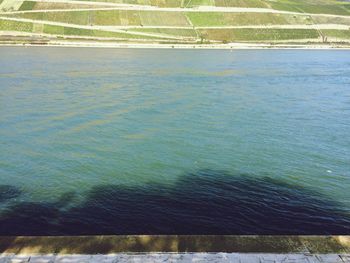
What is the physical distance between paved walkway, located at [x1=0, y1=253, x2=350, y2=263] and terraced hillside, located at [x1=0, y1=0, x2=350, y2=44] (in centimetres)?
11761

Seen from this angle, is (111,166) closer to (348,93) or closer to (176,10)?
(348,93)

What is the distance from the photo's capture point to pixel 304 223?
12.8 m

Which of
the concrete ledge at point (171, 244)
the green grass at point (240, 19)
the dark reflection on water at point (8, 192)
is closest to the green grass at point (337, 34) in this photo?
the green grass at point (240, 19)

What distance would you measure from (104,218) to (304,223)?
6.85 m

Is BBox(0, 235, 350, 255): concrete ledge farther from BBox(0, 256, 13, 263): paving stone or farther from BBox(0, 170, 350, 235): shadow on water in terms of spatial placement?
BBox(0, 170, 350, 235): shadow on water

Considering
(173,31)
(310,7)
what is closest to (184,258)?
(173,31)

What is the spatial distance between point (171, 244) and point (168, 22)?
458 feet

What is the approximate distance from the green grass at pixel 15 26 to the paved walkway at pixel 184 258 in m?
129

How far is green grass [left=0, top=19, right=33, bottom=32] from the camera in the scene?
124 metres

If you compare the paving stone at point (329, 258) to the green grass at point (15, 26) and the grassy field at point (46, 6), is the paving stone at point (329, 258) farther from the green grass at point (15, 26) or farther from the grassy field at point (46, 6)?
the grassy field at point (46, 6)

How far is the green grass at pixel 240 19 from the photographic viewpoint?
147750 millimetres

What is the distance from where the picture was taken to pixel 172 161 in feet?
63.2

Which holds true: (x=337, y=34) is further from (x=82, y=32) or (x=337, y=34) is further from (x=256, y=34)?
(x=82, y=32)

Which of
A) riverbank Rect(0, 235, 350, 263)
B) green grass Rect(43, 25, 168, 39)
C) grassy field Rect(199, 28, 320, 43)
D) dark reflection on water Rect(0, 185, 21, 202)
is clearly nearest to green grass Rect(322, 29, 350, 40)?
grassy field Rect(199, 28, 320, 43)
